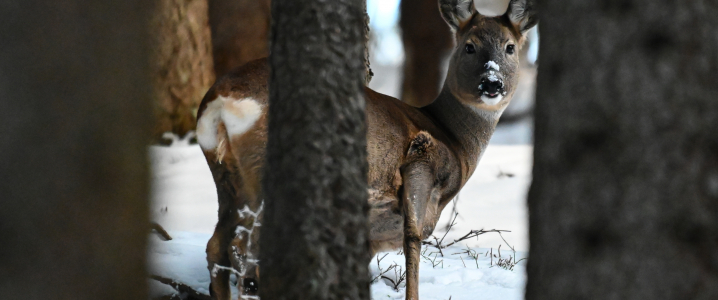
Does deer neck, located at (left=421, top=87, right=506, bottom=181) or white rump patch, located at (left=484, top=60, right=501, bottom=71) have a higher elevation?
white rump patch, located at (left=484, top=60, right=501, bottom=71)

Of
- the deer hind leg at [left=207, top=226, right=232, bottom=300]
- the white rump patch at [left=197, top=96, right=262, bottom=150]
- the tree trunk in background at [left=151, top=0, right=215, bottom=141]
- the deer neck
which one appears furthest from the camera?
the tree trunk in background at [left=151, top=0, right=215, bottom=141]

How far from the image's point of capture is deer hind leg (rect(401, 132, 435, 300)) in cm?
455

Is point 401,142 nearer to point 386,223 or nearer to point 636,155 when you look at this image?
point 386,223

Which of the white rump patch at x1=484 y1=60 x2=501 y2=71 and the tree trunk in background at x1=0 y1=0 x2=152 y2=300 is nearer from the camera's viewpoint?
the tree trunk in background at x1=0 y1=0 x2=152 y2=300

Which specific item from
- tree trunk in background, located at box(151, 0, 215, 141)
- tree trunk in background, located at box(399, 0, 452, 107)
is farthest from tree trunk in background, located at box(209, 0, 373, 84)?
tree trunk in background, located at box(399, 0, 452, 107)

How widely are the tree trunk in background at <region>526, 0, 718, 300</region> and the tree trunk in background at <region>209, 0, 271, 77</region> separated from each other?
8.44m

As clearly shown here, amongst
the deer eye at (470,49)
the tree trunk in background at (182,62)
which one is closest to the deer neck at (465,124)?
the deer eye at (470,49)

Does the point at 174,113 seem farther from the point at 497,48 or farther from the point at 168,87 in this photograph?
the point at 497,48

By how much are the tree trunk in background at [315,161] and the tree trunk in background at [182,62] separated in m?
6.55

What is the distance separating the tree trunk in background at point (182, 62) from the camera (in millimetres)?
9281

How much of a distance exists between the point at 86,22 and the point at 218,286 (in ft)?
8.89

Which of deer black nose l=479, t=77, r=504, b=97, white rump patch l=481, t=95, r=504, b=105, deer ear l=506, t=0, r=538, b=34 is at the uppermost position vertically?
deer ear l=506, t=0, r=538, b=34

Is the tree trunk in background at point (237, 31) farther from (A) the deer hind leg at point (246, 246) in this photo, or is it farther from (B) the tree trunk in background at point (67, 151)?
(B) the tree trunk in background at point (67, 151)

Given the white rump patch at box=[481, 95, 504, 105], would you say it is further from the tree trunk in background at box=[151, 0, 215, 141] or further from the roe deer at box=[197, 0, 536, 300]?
the tree trunk in background at box=[151, 0, 215, 141]
